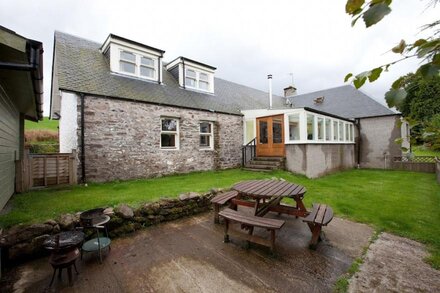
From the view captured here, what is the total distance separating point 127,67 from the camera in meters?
10.0

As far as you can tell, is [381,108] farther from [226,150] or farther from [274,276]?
[274,276]

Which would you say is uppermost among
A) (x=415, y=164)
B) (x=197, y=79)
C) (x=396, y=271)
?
(x=197, y=79)

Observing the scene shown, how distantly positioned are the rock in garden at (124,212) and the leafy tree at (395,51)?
437 centimetres

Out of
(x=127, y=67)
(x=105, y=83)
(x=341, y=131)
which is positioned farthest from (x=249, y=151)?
(x=105, y=83)

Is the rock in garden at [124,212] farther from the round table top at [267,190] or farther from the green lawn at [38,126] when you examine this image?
the green lawn at [38,126]

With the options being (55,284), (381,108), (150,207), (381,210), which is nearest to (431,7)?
(55,284)

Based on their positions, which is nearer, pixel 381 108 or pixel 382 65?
pixel 382 65

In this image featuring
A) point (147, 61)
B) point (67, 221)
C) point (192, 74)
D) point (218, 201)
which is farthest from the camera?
point (192, 74)

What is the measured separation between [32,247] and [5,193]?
2.59 metres

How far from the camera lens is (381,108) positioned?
1416 cm

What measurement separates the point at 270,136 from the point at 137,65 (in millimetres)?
7959

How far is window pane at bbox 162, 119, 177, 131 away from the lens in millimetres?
9836

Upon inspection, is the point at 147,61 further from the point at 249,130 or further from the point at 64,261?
the point at 64,261

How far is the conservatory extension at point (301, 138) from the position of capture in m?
9.99
